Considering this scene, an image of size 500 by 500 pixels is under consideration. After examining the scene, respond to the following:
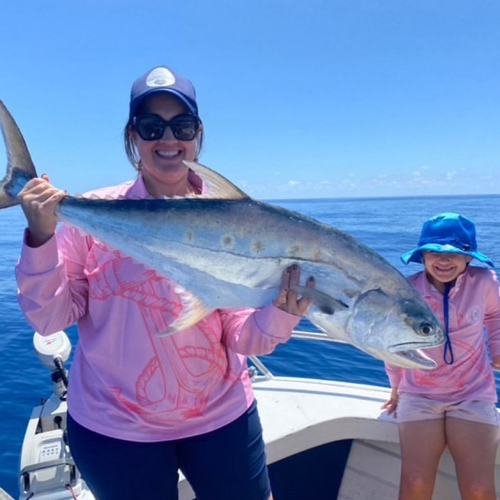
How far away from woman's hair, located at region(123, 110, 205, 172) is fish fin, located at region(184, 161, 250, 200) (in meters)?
0.26

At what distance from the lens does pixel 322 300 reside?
1.71m

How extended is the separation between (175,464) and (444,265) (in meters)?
1.97

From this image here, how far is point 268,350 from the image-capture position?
5.91 feet

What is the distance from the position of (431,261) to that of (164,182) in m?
1.80

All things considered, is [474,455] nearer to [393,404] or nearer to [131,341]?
[393,404]

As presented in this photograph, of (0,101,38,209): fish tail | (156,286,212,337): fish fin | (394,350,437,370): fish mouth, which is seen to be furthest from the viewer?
(0,101,38,209): fish tail

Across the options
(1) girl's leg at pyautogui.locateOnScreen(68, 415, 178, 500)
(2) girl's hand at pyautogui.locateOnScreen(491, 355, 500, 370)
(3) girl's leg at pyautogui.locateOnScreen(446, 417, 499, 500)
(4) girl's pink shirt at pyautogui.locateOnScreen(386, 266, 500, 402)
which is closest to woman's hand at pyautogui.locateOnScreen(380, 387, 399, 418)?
(4) girl's pink shirt at pyautogui.locateOnScreen(386, 266, 500, 402)

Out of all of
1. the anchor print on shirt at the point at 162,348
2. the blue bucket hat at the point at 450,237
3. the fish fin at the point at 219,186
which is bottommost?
the anchor print on shirt at the point at 162,348

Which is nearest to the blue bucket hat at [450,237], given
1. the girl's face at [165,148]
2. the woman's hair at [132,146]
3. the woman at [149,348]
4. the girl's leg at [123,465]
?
the woman at [149,348]

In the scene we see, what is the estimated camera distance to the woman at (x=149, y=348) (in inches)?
67.7

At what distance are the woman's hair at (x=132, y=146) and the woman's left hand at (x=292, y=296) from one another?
71 cm

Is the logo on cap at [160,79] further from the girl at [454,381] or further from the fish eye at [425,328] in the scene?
the girl at [454,381]

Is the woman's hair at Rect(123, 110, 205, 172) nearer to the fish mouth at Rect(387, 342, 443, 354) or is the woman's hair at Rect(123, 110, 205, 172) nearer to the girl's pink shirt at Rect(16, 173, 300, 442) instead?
the girl's pink shirt at Rect(16, 173, 300, 442)

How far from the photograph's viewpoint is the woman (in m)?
1.72
